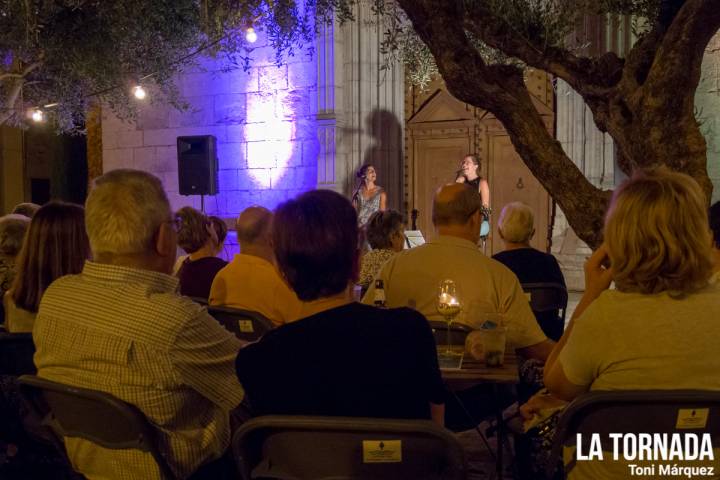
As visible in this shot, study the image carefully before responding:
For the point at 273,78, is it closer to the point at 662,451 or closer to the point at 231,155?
the point at 231,155

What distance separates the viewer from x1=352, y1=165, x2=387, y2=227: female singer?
9008 mm

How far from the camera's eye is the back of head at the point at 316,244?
1887 millimetres

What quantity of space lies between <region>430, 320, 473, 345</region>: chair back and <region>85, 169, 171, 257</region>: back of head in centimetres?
130

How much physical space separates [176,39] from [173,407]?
25.6ft

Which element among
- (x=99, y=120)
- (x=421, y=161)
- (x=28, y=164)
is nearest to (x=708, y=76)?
(x=421, y=161)

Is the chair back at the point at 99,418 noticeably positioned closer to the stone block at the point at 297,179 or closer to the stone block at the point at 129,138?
the stone block at the point at 297,179

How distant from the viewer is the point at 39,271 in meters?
3.00

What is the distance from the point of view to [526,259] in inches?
162

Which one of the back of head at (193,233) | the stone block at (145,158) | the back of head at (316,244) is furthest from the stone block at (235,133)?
the back of head at (316,244)

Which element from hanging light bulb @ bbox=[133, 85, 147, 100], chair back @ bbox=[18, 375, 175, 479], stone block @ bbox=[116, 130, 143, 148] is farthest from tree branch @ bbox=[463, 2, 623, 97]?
stone block @ bbox=[116, 130, 143, 148]

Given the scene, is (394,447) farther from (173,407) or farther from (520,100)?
(520,100)

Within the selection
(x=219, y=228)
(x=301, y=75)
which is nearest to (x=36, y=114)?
→ (x=301, y=75)

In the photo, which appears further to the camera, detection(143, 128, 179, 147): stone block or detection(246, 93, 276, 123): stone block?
detection(143, 128, 179, 147): stone block

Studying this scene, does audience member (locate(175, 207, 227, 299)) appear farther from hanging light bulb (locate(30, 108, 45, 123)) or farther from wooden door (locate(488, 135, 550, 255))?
wooden door (locate(488, 135, 550, 255))
